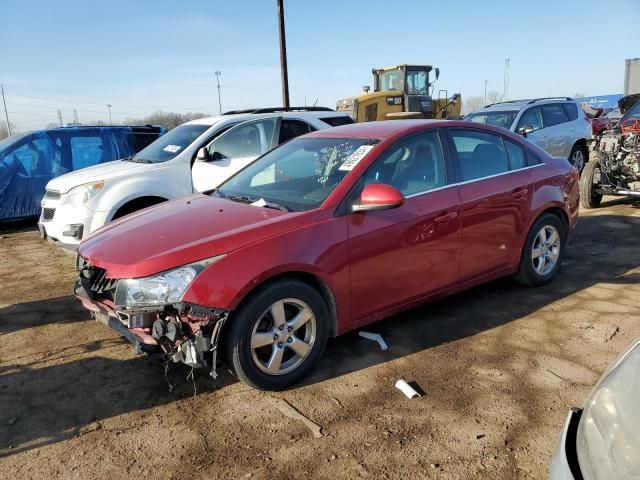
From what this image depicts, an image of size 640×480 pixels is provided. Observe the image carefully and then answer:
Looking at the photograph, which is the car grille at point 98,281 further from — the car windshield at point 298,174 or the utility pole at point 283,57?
the utility pole at point 283,57

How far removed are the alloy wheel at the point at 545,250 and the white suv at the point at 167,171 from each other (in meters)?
3.52

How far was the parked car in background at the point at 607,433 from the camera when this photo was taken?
152cm

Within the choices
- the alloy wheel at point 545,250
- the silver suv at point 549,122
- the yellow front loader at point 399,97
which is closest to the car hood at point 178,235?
the alloy wheel at point 545,250

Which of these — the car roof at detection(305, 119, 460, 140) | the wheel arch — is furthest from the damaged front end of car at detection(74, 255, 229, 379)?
the car roof at detection(305, 119, 460, 140)

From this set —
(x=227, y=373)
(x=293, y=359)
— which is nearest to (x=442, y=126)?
(x=293, y=359)

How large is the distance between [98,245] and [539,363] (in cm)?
316

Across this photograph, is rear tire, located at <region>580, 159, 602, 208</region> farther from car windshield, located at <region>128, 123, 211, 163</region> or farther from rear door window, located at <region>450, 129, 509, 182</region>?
car windshield, located at <region>128, 123, 211, 163</region>

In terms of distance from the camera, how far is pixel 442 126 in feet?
14.1

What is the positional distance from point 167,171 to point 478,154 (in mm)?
3838

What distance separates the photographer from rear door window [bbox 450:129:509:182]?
4.32 m

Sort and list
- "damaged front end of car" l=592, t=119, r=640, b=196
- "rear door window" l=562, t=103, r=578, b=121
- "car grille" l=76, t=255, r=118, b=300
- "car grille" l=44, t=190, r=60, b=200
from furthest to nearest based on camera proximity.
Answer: "rear door window" l=562, t=103, r=578, b=121 < "damaged front end of car" l=592, t=119, r=640, b=196 < "car grille" l=44, t=190, r=60, b=200 < "car grille" l=76, t=255, r=118, b=300

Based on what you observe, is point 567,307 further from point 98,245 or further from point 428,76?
point 428,76

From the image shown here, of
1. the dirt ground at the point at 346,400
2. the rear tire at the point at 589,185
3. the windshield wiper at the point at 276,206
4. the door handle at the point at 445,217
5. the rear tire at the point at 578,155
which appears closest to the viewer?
the dirt ground at the point at 346,400

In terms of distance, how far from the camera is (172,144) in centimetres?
701
